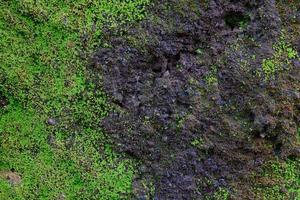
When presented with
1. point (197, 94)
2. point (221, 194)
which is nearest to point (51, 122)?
point (197, 94)

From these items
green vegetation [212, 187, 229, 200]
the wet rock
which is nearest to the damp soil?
green vegetation [212, 187, 229, 200]

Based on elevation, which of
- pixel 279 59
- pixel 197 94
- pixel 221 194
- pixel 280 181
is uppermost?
pixel 279 59

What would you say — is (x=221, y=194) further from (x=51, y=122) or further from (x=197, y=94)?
(x=51, y=122)

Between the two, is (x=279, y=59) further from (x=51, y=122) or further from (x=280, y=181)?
(x=51, y=122)

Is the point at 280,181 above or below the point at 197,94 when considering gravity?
below

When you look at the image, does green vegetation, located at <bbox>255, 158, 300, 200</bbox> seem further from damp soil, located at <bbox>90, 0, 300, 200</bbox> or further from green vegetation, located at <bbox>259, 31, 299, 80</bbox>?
green vegetation, located at <bbox>259, 31, 299, 80</bbox>

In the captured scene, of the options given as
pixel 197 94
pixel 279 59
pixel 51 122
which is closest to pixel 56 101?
pixel 51 122

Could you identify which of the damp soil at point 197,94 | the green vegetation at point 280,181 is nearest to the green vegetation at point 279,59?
the damp soil at point 197,94

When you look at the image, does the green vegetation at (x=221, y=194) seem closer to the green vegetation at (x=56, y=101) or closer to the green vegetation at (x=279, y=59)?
the green vegetation at (x=56, y=101)
